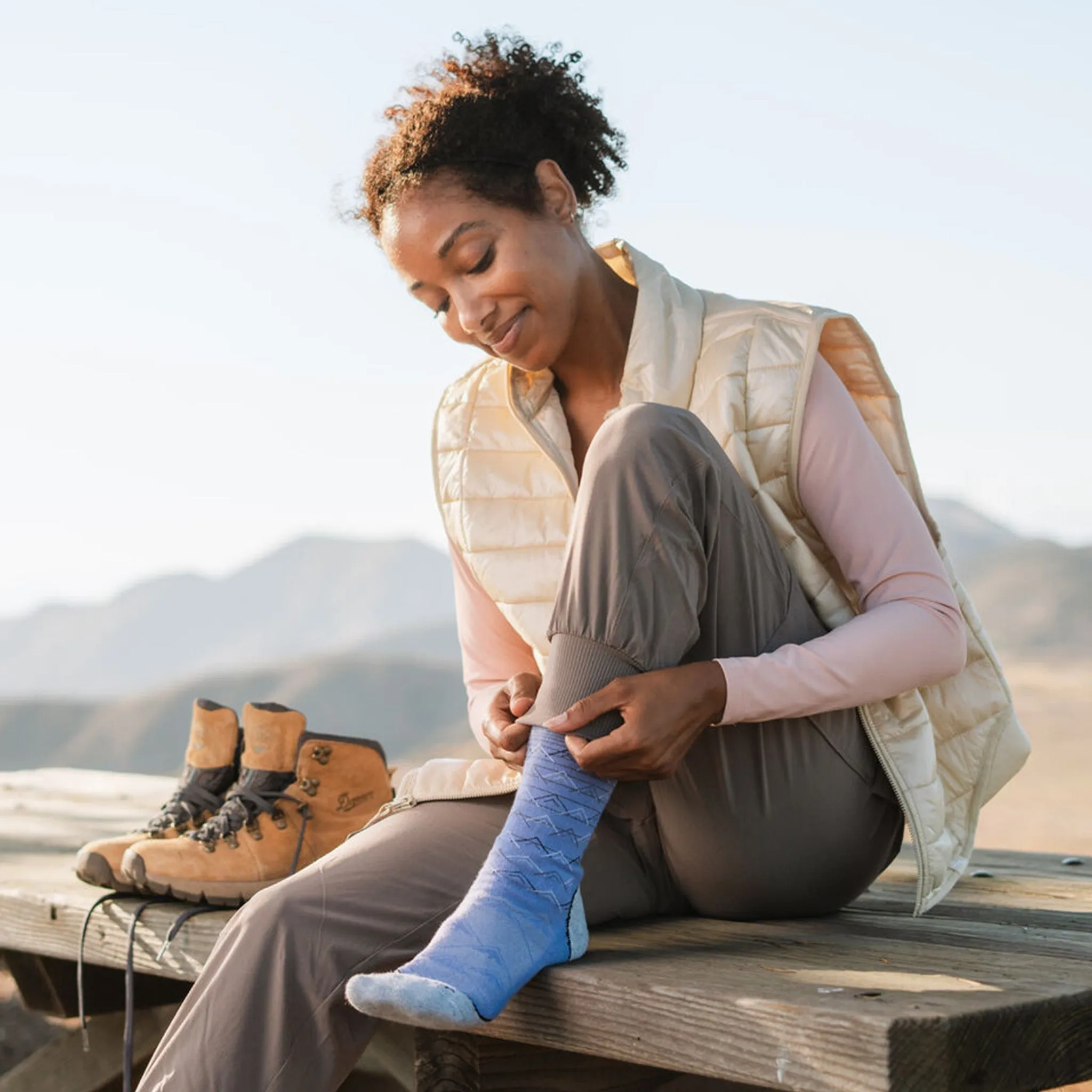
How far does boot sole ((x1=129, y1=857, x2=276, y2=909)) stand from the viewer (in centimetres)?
194

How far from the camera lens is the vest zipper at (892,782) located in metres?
1.63

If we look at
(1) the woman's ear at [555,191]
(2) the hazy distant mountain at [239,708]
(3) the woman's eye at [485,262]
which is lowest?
(2) the hazy distant mountain at [239,708]

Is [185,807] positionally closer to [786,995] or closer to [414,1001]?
[414,1001]

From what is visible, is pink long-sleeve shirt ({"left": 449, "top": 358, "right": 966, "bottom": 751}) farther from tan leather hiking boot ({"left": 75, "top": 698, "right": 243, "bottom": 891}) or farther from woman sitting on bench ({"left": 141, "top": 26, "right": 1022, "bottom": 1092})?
tan leather hiking boot ({"left": 75, "top": 698, "right": 243, "bottom": 891})

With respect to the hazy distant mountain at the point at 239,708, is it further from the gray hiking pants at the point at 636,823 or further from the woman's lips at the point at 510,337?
the gray hiking pants at the point at 636,823

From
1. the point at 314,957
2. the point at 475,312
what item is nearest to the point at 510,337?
the point at 475,312

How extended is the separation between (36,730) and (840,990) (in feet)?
55.0

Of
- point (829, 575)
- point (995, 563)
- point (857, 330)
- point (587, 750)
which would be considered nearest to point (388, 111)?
point (857, 330)

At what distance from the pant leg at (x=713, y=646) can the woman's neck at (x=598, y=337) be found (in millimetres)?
472

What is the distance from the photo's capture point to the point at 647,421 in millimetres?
1465

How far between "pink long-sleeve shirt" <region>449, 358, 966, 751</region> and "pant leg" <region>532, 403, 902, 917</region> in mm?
62

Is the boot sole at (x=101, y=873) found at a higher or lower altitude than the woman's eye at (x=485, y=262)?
lower

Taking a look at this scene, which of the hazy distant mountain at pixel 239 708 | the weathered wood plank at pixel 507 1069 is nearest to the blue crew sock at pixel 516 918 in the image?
the weathered wood plank at pixel 507 1069

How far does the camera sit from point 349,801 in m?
2.09
